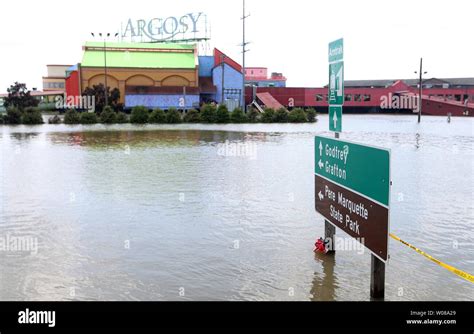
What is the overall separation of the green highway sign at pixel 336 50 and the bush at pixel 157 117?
45.0 m

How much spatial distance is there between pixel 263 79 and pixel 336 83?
446 feet

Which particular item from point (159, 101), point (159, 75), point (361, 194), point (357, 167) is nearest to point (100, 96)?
point (159, 101)

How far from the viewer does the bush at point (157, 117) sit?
5153cm

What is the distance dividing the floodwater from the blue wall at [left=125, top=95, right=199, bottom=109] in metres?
55.4

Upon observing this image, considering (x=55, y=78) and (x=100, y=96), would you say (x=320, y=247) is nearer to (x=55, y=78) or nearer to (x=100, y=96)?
(x=100, y=96)

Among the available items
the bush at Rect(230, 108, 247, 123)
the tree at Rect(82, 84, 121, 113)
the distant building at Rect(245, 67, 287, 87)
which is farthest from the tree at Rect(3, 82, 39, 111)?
the distant building at Rect(245, 67, 287, 87)

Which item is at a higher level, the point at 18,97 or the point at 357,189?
the point at 18,97

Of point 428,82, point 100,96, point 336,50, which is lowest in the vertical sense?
point 336,50

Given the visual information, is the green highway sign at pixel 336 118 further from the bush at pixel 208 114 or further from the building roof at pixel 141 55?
the building roof at pixel 141 55

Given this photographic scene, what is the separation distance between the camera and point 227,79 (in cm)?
8119

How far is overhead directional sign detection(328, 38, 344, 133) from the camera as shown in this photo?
732 cm

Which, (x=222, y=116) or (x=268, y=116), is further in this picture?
(x=268, y=116)

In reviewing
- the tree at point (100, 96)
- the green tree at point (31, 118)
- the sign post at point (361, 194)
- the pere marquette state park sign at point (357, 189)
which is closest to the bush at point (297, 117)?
the green tree at point (31, 118)
